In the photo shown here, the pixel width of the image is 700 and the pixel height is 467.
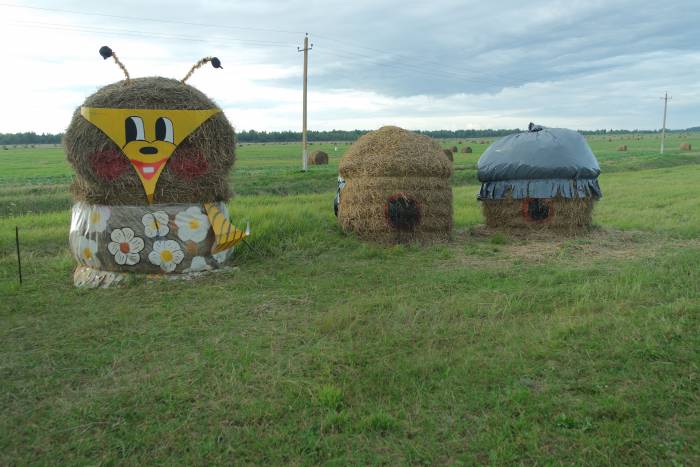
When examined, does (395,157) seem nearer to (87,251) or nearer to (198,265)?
(198,265)

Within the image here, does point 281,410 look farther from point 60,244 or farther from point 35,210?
point 35,210

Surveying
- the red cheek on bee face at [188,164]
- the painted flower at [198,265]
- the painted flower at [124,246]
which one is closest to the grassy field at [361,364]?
the painted flower at [198,265]

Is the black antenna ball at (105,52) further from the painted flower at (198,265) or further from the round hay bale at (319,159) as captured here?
the round hay bale at (319,159)

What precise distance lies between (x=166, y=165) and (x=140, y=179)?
361 millimetres

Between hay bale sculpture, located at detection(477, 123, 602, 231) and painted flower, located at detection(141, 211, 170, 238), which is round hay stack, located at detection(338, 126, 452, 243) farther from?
painted flower, located at detection(141, 211, 170, 238)

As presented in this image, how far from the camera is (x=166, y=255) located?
7223 mm

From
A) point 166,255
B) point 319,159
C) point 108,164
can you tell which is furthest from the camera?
point 319,159

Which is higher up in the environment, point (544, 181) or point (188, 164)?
point (188, 164)

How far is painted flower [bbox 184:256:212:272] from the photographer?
24.4 ft

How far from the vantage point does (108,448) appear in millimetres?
3244

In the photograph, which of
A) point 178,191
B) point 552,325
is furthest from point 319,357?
point 178,191

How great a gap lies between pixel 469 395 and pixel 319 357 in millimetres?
1248

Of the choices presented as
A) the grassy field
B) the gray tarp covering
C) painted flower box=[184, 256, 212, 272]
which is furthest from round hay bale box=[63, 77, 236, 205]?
the gray tarp covering

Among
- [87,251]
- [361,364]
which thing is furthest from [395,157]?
[361,364]
